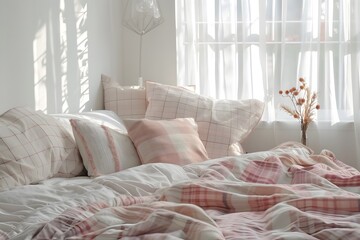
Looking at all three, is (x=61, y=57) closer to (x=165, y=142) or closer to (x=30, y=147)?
(x=165, y=142)

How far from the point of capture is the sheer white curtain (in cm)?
445

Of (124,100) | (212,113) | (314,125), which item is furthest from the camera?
(314,125)

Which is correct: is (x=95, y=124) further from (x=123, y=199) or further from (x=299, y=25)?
(x=299, y=25)

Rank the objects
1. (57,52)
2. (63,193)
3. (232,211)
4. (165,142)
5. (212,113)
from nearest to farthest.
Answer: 1. (232,211)
2. (63,193)
3. (165,142)
4. (57,52)
5. (212,113)

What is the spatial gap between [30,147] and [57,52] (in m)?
0.97

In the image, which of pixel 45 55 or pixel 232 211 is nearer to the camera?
pixel 232 211

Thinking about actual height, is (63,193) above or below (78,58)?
below

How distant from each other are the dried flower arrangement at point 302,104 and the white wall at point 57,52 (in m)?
1.26

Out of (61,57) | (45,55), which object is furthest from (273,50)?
(45,55)

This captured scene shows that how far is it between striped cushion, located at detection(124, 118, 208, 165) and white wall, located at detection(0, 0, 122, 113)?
20.2 inches

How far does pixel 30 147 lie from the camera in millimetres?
2811

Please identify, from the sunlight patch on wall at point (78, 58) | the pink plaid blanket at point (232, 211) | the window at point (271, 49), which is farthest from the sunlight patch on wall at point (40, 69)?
the window at point (271, 49)

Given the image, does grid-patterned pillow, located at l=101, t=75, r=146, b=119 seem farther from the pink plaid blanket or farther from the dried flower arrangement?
the pink plaid blanket

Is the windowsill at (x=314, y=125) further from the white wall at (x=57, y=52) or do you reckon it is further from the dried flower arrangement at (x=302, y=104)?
the white wall at (x=57, y=52)
